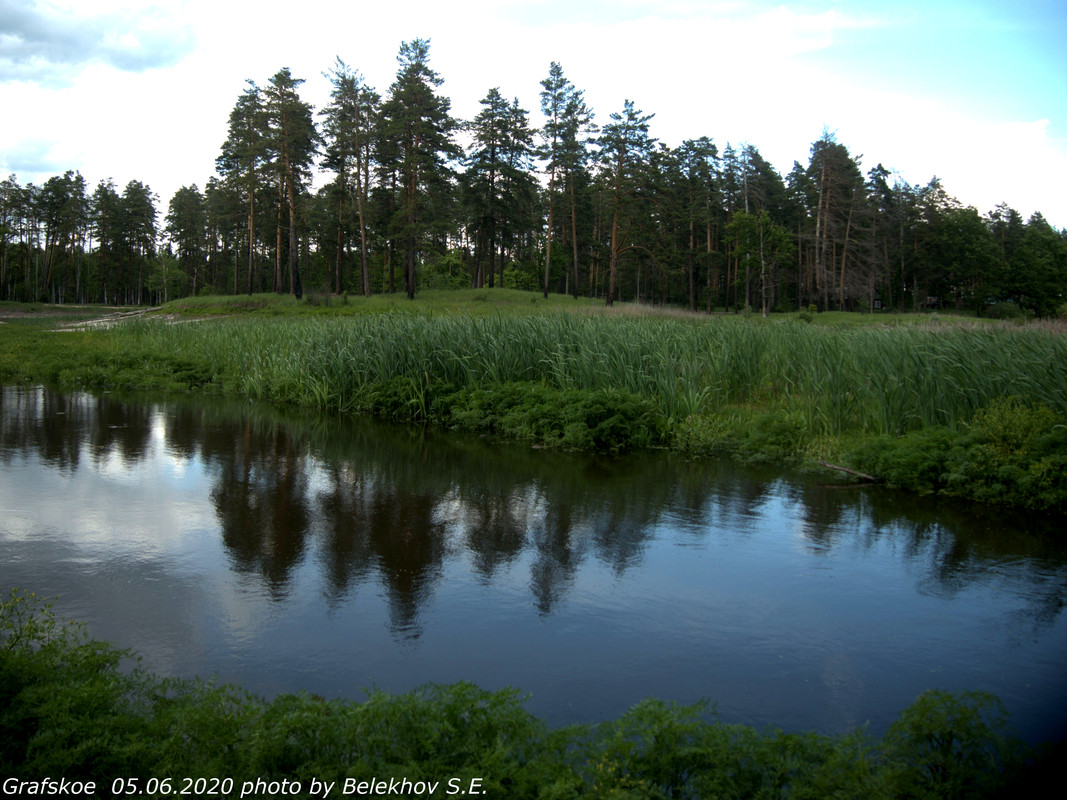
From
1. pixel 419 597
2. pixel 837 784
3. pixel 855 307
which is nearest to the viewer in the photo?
pixel 837 784

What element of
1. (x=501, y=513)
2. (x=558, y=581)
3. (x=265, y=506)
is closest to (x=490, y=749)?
(x=558, y=581)

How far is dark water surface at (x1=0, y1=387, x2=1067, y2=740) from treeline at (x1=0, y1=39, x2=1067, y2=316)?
3600 centimetres

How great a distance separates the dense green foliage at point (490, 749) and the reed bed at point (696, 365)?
6.89 metres

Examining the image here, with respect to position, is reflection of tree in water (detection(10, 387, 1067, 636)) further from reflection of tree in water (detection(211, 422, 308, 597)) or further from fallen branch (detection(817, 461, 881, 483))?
fallen branch (detection(817, 461, 881, 483))

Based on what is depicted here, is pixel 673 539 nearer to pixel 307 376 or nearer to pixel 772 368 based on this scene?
pixel 772 368

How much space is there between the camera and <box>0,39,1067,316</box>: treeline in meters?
44.9

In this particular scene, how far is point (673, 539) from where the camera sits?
645 cm

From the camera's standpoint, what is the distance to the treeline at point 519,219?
147 ft

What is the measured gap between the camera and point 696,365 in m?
11.7

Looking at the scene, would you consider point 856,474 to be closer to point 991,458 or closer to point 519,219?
point 991,458

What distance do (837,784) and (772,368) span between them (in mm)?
9741

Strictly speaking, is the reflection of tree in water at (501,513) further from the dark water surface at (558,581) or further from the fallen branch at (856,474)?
the fallen branch at (856,474)

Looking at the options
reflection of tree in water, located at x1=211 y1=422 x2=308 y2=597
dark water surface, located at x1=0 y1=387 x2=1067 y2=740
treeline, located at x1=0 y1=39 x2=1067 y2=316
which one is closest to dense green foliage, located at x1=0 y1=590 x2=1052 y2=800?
dark water surface, located at x1=0 y1=387 x2=1067 y2=740

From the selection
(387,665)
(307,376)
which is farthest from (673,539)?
(307,376)
